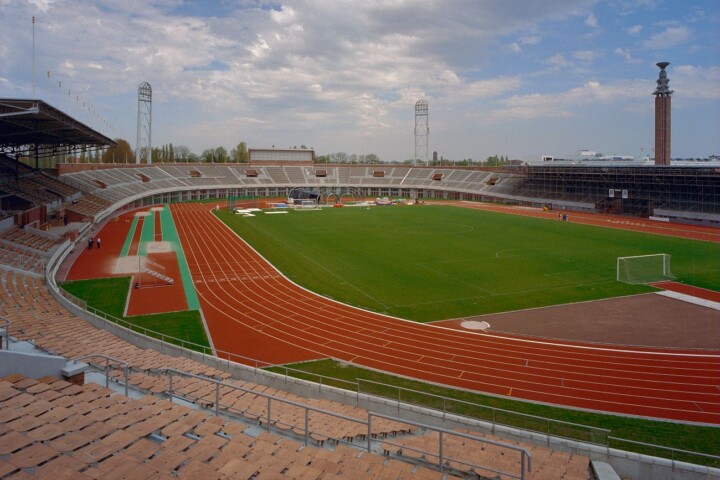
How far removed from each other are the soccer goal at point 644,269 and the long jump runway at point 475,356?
12.0 metres

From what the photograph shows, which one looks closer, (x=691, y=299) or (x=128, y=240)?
(x=691, y=299)

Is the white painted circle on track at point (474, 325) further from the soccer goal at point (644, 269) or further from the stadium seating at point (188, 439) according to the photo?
the soccer goal at point (644, 269)

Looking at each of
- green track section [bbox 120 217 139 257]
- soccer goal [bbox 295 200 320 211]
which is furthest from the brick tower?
green track section [bbox 120 217 139 257]

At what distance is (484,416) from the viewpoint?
12258mm

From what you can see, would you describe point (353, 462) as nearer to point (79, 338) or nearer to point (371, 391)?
point (371, 391)

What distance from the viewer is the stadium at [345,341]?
8492 millimetres

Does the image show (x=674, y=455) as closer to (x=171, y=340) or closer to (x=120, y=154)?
(x=171, y=340)

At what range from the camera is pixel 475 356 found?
17984mm

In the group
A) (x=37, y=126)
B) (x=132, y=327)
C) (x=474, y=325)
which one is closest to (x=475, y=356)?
(x=474, y=325)

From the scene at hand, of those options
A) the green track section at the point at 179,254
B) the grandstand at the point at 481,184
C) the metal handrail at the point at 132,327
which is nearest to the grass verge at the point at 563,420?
the metal handrail at the point at 132,327

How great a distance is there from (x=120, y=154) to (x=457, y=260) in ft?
371

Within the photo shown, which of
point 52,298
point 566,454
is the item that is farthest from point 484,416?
point 52,298

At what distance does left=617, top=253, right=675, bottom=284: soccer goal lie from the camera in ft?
96.3

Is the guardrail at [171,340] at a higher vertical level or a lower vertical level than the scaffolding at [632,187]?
lower
